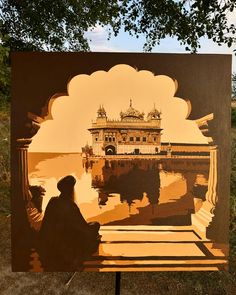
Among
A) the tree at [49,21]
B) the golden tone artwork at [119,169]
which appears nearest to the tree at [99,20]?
the tree at [49,21]

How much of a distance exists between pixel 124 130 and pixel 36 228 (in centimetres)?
82

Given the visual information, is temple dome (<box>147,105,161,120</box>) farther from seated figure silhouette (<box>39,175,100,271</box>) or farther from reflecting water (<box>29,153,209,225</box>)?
seated figure silhouette (<box>39,175,100,271</box>)

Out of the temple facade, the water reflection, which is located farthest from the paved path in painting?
the temple facade

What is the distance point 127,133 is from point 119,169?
23cm

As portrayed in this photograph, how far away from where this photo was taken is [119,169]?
7.27ft

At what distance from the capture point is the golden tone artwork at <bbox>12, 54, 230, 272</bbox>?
2.15 m

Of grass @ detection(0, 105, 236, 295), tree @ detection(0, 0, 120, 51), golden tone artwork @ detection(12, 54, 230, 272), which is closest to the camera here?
golden tone artwork @ detection(12, 54, 230, 272)

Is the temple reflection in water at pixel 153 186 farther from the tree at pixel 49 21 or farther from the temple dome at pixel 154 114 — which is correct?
the tree at pixel 49 21

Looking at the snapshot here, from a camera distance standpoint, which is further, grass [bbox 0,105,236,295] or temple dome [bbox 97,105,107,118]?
grass [bbox 0,105,236,295]

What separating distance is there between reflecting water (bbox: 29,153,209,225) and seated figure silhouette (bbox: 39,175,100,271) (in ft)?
0.16

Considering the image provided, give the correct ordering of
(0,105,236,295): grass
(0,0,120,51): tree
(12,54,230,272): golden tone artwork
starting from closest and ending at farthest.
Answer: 1. (12,54,230,272): golden tone artwork
2. (0,105,236,295): grass
3. (0,0,120,51): tree

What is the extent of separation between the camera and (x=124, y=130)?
2211 millimetres

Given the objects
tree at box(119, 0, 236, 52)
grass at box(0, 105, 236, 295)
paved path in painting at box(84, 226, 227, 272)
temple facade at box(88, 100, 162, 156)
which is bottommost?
grass at box(0, 105, 236, 295)

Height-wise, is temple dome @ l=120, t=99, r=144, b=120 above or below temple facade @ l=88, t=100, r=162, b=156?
above
